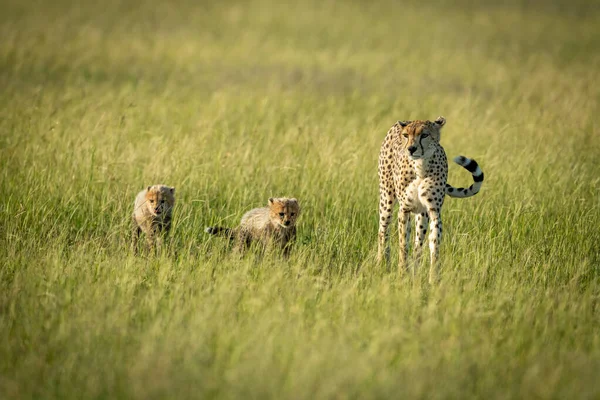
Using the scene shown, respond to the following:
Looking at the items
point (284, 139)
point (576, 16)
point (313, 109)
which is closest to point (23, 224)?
point (284, 139)

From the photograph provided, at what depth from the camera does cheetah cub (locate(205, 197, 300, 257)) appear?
6.06 meters

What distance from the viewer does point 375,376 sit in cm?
389

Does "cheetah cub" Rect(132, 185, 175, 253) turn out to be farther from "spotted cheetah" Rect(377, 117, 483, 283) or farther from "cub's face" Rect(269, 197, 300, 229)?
"spotted cheetah" Rect(377, 117, 483, 283)

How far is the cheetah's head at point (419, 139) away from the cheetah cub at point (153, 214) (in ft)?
6.58

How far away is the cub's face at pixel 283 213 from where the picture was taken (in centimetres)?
605

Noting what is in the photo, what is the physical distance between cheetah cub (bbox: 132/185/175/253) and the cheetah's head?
2005 mm

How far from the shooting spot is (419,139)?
5.46 m

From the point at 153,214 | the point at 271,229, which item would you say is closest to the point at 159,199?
the point at 153,214

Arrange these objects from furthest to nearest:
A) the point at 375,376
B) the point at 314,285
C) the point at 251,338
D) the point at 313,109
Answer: the point at 313,109 < the point at 314,285 < the point at 251,338 < the point at 375,376

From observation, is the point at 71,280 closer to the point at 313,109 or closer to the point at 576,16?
the point at 313,109

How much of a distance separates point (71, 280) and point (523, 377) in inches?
113

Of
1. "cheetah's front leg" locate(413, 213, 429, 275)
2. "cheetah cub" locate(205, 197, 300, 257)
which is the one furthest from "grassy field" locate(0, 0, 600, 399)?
"cheetah's front leg" locate(413, 213, 429, 275)

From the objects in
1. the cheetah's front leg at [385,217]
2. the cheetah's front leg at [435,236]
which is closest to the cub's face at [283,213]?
the cheetah's front leg at [385,217]

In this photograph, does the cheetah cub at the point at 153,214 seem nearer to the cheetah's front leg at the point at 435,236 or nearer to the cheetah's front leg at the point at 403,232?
the cheetah's front leg at the point at 403,232
